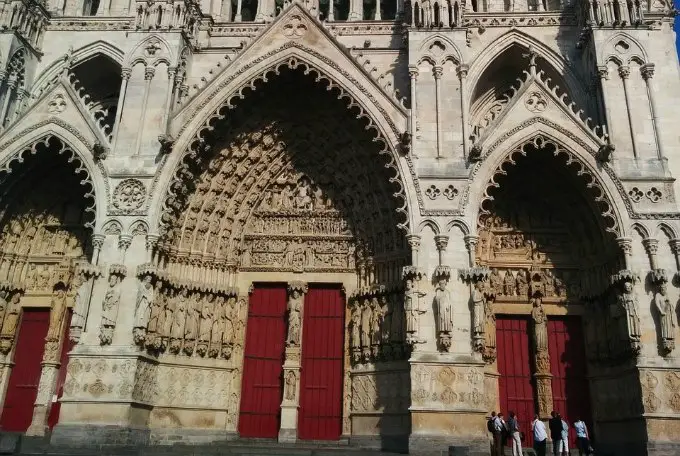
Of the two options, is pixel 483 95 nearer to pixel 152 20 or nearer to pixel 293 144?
pixel 293 144

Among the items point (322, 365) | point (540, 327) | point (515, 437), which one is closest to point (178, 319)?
point (322, 365)

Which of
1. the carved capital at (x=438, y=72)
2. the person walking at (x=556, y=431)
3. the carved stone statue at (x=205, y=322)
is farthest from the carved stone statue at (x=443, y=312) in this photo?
the carved stone statue at (x=205, y=322)

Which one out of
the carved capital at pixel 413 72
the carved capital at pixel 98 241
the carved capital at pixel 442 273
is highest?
the carved capital at pixel 413 72

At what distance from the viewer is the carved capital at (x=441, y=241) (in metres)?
12.6

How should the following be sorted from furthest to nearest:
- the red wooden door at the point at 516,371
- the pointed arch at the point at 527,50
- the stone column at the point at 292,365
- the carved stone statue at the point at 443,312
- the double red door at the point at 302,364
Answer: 1. the pointed arch at the point at 527,50
2. the double red door at the point at 302,364
3. the stone column at the point at 292,365
4. the red wooden door at the point at 516,371
5. the carved stone statue at the point at 443,312

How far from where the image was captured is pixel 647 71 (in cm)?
1368

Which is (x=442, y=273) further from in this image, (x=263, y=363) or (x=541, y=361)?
(x=263, y=363)

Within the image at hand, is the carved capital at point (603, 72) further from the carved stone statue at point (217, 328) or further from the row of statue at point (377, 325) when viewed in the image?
the carved stone statue at point (217, 328)

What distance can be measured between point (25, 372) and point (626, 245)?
47.8 feet

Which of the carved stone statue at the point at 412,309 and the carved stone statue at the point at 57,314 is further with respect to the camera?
the carved stone statue at the point at 57,314

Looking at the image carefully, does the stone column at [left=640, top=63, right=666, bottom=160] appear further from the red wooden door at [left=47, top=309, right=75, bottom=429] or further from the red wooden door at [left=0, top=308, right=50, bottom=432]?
the red wooden door at [left=0, top=308, right=50, bottom=432]

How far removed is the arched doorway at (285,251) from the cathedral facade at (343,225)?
0.19ft

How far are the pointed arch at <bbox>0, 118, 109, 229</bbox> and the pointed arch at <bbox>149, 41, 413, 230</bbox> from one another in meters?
1.57

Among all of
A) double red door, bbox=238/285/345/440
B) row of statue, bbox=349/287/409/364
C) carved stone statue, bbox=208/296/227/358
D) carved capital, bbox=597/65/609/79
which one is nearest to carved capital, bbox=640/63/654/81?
carved capital, bbox=597/65/609/79
